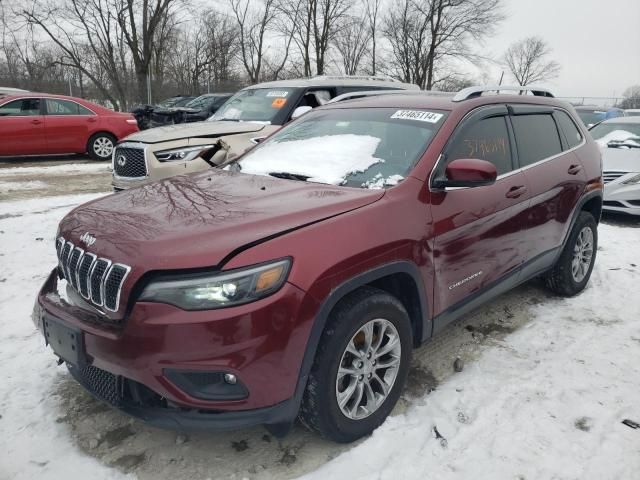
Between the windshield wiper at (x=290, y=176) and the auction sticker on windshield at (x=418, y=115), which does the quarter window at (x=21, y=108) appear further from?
the auction sticker on windshield at (x=418, y=115)

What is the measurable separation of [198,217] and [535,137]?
8.89 ft

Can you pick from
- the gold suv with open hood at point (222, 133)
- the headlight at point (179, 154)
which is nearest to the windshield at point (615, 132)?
the gold suv with open hood at point (222, 133)

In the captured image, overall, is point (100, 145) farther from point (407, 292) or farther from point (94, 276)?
point (407, 292)

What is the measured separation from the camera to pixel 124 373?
2.11 meters

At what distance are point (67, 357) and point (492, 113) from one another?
9.60 ft

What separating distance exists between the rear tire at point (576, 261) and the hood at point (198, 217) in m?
2.40

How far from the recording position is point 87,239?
2.35 m

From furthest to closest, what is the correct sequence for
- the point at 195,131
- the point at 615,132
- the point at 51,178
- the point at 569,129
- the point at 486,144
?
1. the point at 51,178
2. the point at 615,132
3. the point at 195,131
4. the point at 569,129
5. the point at 486,144

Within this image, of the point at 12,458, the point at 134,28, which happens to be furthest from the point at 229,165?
the point at 134,28

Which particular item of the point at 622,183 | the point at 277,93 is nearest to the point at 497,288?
the point at 277,93

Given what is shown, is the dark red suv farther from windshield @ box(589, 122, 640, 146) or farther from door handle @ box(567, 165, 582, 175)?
windshield @ box(589, 122, 640, 146)

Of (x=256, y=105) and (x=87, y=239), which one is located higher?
(x=256, y=105)

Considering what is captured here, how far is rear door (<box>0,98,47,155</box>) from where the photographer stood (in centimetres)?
1081

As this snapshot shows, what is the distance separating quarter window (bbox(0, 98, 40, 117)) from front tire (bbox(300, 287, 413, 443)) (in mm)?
11191
